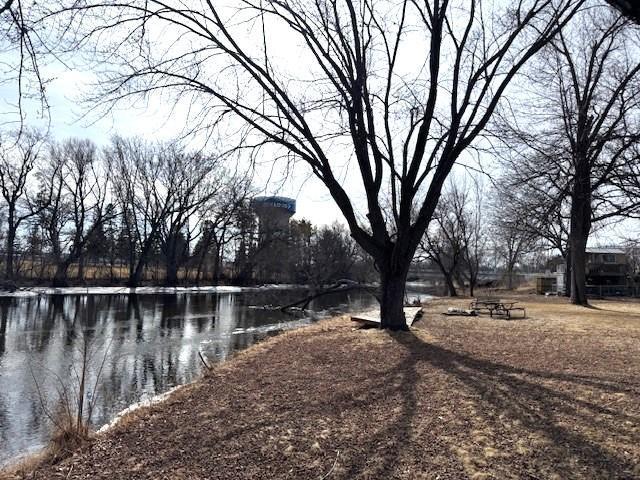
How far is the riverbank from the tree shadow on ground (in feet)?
0.05

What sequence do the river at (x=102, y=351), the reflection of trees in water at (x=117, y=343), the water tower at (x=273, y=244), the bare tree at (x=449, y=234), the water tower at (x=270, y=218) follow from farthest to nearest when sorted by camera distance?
the water tower at (x=273, y=244) → the water tower at (x=270, y=218) → the bare tree at (x=449, y=234) → the reflection of trees in water at (x=117, y=343) → the river at (x=102, y=351)

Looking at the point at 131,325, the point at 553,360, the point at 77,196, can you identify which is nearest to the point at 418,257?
the point at 131,325

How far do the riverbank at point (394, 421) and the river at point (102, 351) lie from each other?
6.27 feet

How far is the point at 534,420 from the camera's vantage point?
5.24 m

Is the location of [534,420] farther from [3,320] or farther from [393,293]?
[3,320]

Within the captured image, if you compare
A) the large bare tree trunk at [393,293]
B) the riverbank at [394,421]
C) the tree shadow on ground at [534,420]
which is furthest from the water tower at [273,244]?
the tree shadow on ground at [534,420]

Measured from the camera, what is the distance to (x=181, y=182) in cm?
5531

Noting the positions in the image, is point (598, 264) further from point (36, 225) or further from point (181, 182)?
point (36, 225)

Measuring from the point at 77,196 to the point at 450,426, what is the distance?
54.7 metres

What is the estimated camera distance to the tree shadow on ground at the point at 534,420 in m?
4.19

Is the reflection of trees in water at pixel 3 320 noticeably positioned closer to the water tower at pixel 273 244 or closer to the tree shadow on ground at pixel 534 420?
the tree shadow on ground at pixel 534 420

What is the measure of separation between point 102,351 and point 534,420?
13.1 meters

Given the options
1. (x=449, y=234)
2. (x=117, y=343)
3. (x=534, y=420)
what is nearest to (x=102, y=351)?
(x=117, y=343)

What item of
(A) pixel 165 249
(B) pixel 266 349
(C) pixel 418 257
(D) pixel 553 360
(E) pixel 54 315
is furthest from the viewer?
(A) pixel 165 249
